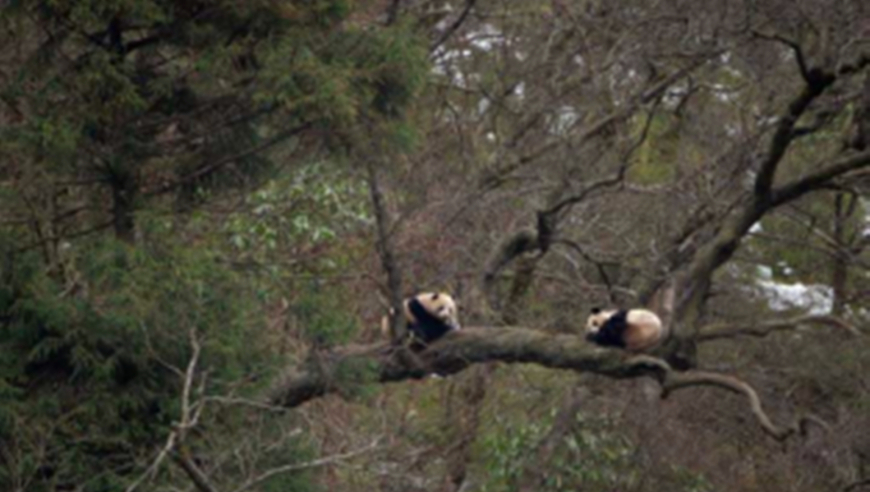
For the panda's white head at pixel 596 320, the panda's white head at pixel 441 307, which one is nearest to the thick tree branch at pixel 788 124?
the panda's white head at pixel 596 320

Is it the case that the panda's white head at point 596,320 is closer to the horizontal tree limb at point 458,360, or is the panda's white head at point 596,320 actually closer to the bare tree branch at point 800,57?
the horizontal tree limb at point 458,360

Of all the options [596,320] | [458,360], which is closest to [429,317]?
[458,360]

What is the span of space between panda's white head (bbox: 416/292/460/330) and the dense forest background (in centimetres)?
43

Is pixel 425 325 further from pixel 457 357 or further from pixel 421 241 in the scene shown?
pixel 421 241

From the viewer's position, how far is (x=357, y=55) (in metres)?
12.2

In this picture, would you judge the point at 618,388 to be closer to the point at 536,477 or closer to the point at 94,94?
the point at 536,477

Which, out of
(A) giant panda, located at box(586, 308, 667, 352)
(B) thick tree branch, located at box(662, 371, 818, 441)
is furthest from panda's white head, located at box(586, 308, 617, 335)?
(B) thick tree branch, located at box(662, 371, 818, 441)

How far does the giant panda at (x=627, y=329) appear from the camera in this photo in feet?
43.4

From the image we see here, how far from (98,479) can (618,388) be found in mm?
8159

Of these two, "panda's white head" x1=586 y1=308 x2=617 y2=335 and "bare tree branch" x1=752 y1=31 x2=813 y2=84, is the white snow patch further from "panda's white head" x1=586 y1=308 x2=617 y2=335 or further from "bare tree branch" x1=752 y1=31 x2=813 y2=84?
"bare tree branch" x1=752 y1=31 x2=813 y2=84

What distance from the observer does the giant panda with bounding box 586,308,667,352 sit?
13.2 metres

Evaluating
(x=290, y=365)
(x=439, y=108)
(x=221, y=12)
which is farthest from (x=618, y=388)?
(x=221, y=12)

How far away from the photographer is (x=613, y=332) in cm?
1342

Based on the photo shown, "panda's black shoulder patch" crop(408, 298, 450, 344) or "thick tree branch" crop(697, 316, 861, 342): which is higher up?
"panda's black shoulder patch" crop(408, 298, 450, 344)
